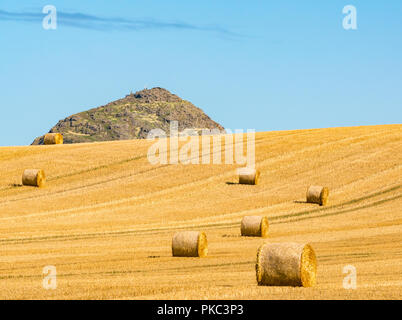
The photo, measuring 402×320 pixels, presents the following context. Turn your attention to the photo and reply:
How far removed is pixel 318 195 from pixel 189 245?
17.0 meters

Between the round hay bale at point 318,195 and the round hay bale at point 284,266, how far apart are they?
75.9 feet

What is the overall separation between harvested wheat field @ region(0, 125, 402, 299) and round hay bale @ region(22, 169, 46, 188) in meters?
0.45

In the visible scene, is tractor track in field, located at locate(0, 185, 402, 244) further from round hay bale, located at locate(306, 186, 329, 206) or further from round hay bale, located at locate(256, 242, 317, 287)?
round hay bale, located at locate(256, 242, 317, 287)

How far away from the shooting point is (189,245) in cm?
2381

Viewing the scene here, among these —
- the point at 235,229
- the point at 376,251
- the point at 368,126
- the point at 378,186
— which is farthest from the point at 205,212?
the point at 368,126

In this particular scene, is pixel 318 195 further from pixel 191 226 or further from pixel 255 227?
pixel 255 227

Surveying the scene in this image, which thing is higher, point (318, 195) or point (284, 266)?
point (318, 195)

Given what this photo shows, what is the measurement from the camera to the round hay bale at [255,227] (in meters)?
29.6

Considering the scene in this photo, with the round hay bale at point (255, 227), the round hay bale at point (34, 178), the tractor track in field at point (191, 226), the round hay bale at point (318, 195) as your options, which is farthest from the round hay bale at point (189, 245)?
the round hay bale at point (34, 178)

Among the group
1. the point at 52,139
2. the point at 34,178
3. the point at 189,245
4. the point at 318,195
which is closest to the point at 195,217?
the point at 318,195

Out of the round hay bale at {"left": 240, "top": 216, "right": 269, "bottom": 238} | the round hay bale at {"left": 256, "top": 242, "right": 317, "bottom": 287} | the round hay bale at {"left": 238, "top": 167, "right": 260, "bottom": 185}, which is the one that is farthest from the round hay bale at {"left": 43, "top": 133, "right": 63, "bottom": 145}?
the round hay bale at {"left": 256, "top": 242, "right": 317, "bottom": 287}

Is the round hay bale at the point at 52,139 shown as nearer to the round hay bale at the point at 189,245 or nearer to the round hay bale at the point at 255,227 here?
the round hay bale at the point at 255,227
